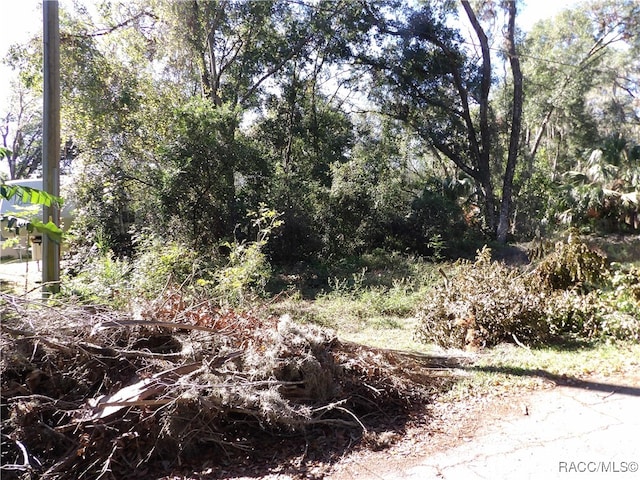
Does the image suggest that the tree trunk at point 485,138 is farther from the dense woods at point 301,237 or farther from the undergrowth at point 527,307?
the undergrowth at point 527,307

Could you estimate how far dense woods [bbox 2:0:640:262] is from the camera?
12.6m

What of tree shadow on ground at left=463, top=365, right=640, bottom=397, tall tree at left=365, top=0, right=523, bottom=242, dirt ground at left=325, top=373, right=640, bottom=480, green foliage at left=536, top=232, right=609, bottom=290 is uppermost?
tall tree at left=365, top=0, right=523, bottom=242

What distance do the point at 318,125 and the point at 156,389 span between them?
53.9 ft

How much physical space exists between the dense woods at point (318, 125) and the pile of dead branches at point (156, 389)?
249 inches

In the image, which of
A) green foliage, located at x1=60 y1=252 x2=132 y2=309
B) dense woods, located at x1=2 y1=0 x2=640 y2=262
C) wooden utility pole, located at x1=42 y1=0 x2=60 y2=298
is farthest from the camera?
dense woods, located at x1=2 y1=0 x2=640 y2=262

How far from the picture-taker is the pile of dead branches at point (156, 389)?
3.29 metres

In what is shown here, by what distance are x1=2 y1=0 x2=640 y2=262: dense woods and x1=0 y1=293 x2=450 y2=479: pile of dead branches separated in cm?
631

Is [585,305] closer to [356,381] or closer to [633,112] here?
[356,381]

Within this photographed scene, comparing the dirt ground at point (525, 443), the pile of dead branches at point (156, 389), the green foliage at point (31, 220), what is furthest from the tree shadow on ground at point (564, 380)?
the green foliage at point (31, 220)

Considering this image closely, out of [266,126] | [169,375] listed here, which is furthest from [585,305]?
[266,126]

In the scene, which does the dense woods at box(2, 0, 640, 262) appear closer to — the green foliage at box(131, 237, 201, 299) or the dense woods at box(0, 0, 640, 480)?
the dense woods at box(0, 0, 640, 480)

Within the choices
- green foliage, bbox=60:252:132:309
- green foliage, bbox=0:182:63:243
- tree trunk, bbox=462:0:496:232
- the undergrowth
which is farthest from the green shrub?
tree trunk, bbox=462:0:496:232

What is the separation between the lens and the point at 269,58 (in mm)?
17266

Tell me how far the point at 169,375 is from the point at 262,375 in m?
0.72
